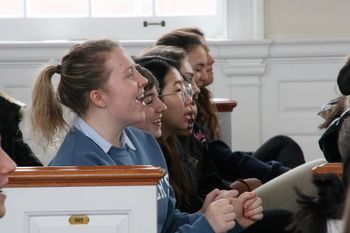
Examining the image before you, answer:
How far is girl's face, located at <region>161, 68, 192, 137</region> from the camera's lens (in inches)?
136

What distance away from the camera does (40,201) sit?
2566mm

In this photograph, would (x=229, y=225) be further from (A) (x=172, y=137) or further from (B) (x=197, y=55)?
(B) (x=197, y=55)

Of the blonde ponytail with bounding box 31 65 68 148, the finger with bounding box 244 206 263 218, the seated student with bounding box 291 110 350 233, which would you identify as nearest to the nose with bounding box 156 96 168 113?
the blonde ponytail with bounding box 31 65 68 148

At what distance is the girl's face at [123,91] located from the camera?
280 centimetres

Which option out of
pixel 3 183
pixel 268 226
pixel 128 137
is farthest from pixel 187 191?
pixel 3 183

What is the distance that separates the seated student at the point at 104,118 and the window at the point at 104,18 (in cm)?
294

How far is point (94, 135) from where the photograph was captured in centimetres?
272

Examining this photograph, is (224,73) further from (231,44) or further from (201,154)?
(201,154)

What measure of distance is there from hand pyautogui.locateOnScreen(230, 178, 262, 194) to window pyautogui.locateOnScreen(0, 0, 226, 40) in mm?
2060

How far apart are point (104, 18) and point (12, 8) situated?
0.54 metres

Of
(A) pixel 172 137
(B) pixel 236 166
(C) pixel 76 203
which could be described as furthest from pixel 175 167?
(B) pixel 236 166

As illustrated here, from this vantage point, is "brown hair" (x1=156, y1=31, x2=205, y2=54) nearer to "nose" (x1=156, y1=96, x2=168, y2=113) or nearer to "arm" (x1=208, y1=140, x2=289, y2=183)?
"arm" (x1=208, y1=140, x2=289, y2=183)

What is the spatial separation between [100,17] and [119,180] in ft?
11.2

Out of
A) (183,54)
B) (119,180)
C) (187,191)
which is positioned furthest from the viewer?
(183,54)
